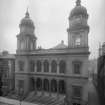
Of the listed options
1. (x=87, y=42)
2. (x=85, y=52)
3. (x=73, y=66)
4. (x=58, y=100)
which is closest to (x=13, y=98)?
(x=58, y=100)

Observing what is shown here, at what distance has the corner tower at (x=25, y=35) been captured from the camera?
590 inches

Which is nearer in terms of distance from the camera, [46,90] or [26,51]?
[46,90]

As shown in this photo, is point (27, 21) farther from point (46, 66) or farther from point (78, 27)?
point (78, 27)

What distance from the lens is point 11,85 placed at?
16.6 m

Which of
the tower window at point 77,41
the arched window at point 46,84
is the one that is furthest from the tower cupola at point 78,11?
the arched window at point 46,84

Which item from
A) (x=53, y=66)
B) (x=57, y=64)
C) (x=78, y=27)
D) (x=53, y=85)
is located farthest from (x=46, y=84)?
(x=78, y=27)

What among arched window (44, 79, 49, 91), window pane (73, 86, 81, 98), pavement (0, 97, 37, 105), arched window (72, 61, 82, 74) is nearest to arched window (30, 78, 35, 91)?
arched window (44, 79, 49, 91)

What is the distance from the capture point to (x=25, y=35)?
14.9 metres

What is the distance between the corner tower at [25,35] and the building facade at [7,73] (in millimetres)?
3335

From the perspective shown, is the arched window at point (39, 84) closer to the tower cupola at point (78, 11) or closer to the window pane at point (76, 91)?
the window pane at point (76, 91)

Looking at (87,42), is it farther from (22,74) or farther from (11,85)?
(11,85)

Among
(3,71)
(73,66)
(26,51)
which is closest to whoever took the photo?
(73,66)

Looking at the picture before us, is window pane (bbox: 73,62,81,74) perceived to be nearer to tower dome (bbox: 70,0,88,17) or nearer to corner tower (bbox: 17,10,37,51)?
tower dome (bbox: 70,0,88,17)

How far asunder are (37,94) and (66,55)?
6947mm
